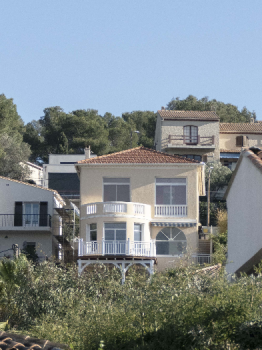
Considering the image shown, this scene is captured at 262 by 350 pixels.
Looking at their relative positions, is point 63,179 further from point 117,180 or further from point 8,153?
point 117,180

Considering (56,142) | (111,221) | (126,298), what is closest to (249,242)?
(126,298)

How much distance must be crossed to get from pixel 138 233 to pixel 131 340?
22.7 metres

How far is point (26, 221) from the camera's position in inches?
1538

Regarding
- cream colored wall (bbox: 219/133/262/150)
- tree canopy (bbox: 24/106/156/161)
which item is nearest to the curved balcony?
cream colored wall (bbox: 219/133/262/150)

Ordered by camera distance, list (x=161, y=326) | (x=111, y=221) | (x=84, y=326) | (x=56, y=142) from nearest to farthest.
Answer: (x=161, y=326), (x=84, y=326), (x=111, y=221), (x=56, y=142)

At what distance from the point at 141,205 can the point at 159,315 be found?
22.7 m

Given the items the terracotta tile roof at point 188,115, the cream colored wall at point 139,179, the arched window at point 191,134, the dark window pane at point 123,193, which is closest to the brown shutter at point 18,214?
the cream colored wall at point 139,179

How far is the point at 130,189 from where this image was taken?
115 feet

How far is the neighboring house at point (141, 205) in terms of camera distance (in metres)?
33.3

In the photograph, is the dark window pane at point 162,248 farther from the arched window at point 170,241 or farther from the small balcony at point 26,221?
the small balcony at point 26,221

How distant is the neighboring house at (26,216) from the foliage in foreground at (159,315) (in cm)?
2061

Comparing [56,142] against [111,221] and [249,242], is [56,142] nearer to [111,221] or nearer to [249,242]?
[111,221]

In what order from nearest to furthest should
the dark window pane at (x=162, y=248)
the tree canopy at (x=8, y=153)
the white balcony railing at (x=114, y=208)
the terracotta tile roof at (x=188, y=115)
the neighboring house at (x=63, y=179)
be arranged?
the white balcony railing at (x=114, y=208)
the dark window pane at (x=162, y=248)
the neighboring house at (x=63, y=179)
the tree canopy at (x=8, y=153)
the terracotta tile roof at (x=188, y=115)

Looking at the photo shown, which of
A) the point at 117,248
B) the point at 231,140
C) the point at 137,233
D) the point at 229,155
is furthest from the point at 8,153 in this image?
the point at 117,248
